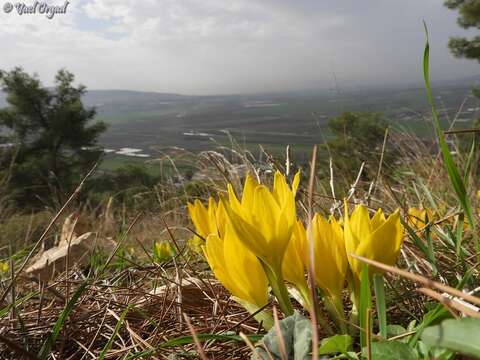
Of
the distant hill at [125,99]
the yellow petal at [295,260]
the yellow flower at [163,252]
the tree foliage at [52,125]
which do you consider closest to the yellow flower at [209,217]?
the yellow petal at [295,260]

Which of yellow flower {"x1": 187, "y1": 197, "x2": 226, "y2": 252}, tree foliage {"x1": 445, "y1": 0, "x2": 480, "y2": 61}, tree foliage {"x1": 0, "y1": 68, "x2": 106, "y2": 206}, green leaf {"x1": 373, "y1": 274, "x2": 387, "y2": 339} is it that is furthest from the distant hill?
green leaf {"x1": 373, "y1": 274, "x2": 387, "y2": 339}

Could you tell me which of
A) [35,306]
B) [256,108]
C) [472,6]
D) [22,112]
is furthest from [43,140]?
[256,108]

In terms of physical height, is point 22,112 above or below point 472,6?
below

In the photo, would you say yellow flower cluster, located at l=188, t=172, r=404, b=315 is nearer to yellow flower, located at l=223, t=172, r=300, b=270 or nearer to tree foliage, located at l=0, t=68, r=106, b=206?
yellow flower, located at l=223, t=172, r=300, b=270

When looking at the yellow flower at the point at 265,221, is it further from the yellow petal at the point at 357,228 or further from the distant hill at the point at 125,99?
the distant hill at the point at 125,99

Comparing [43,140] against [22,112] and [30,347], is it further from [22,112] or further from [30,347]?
[30,347]

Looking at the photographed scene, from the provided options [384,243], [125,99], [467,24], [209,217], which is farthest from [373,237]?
[125,99]

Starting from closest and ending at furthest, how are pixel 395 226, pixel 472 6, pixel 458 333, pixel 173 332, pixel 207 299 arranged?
pixel 458 333, pixel 395 226, pixel 173 332, pixel 207 299, pixel 472 6
